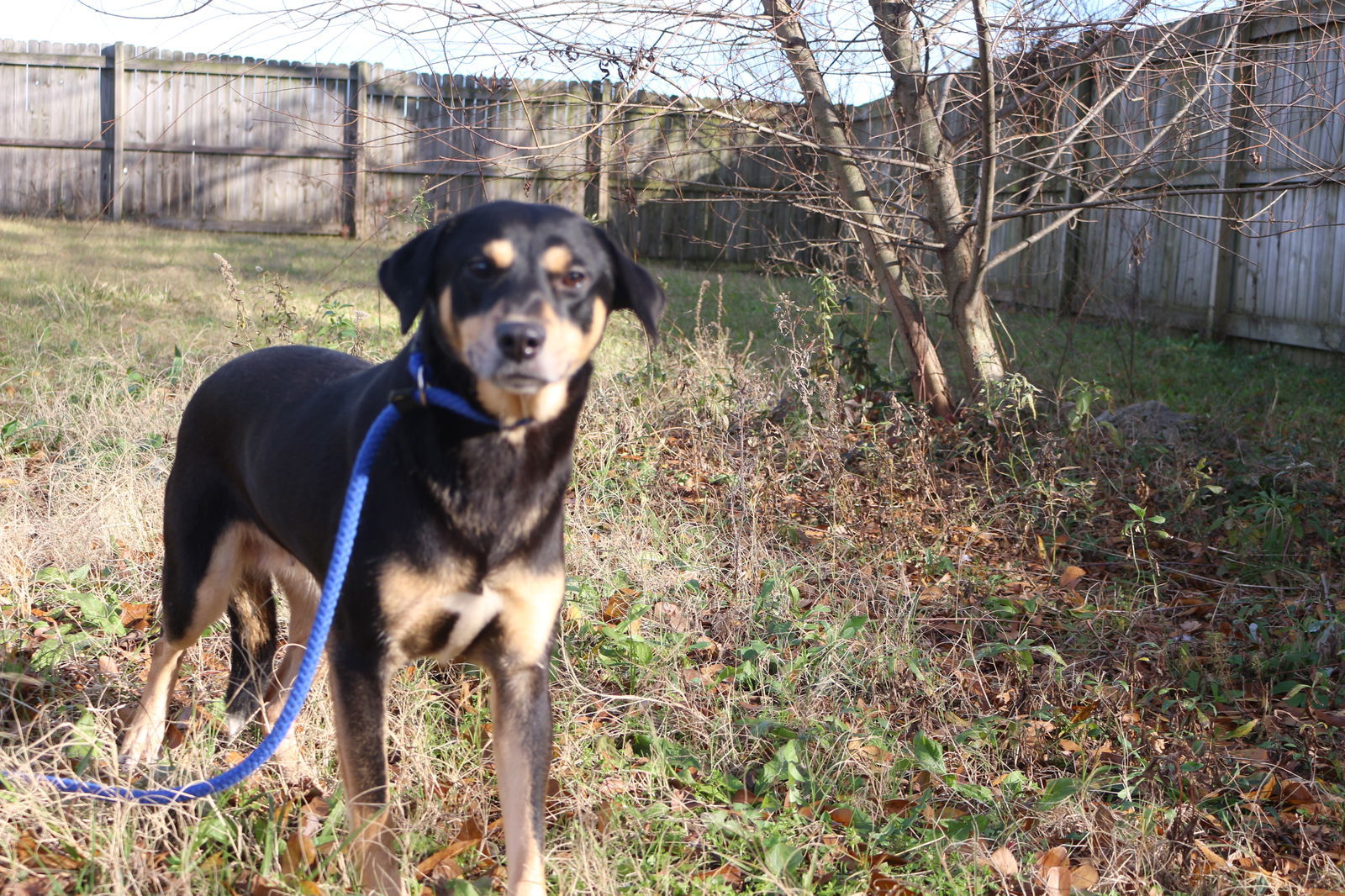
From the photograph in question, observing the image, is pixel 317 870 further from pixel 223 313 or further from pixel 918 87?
pixel 223 313

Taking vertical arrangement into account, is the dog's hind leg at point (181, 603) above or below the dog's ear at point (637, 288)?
below

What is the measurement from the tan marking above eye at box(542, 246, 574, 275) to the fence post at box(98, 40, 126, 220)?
14.6 metres

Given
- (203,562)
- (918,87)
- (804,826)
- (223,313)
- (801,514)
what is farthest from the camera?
(223,313)

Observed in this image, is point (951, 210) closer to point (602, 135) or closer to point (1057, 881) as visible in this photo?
point (602, 135)

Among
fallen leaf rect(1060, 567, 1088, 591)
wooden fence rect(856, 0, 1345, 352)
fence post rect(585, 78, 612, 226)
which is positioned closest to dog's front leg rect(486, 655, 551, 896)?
fence post rect(585, 78, 612, 226)

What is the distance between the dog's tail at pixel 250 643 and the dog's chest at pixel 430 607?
996mm

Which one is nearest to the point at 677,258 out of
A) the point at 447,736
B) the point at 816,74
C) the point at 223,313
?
the point at 223,313

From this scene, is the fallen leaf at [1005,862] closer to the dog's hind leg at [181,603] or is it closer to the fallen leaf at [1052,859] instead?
the fallen leaf at [1052,859]

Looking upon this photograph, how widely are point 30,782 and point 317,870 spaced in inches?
28.3

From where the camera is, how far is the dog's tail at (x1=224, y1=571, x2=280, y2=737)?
3.21 metres

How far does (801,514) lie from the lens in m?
5.11

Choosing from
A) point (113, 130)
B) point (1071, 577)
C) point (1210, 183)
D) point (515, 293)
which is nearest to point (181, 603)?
point (515, 293)

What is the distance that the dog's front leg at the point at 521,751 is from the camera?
2.47 m

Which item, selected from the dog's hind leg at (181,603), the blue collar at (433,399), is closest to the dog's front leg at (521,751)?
the blue collar at (433,399)
